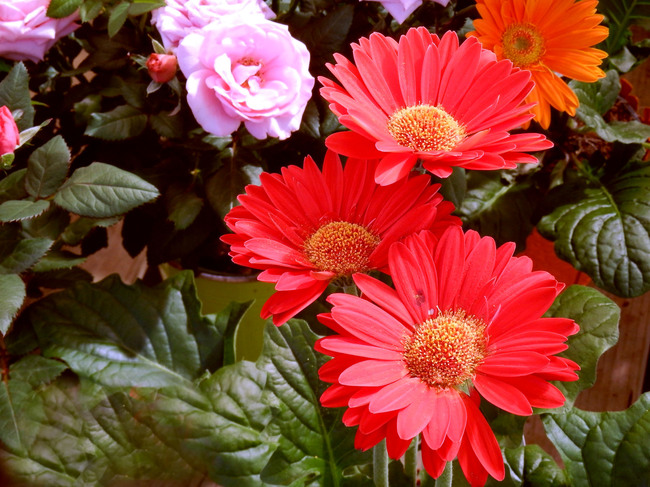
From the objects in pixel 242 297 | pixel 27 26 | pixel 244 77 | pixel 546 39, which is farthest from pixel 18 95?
pixel 546 39

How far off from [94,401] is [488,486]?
0.83 ft

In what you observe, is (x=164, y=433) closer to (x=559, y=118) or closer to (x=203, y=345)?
(x=203, y=345)

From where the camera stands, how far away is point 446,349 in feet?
0.96

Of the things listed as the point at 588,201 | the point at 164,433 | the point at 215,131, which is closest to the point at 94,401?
the point at 164,433

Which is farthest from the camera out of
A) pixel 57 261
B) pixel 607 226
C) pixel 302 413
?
pixel 607 226

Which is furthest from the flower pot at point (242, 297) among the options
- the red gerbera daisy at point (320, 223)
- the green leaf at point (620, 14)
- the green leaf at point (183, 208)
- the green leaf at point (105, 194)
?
the green leaf at point (620, 14)

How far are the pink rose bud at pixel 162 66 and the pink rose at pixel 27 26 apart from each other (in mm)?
102

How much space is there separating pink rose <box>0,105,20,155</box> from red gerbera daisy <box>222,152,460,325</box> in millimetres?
179

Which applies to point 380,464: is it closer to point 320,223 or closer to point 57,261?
point 320,223

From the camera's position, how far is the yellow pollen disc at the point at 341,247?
313 millimetres

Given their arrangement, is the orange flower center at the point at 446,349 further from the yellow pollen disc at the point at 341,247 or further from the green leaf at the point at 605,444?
the green leaf at the point at 605,444

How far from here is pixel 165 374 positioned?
510mm

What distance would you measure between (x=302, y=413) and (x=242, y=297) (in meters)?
0.26

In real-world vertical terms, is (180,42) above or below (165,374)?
above
